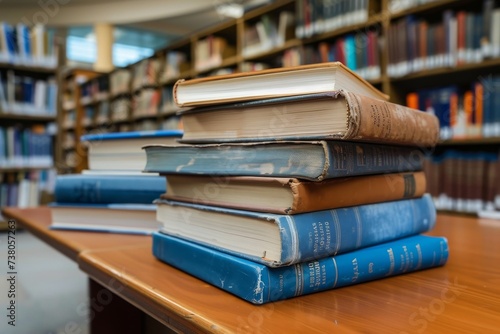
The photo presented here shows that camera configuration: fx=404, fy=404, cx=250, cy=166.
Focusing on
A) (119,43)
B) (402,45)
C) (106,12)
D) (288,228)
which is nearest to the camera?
(288,228)

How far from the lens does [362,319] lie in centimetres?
36

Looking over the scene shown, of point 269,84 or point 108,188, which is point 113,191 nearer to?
point 108,188

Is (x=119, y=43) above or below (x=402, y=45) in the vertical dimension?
above

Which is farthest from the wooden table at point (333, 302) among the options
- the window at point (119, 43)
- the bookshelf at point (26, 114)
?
the window at point (119, 43)

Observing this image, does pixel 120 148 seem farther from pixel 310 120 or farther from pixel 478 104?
pixel 478 104

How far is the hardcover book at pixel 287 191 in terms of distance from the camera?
404 mm

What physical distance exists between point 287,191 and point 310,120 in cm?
8

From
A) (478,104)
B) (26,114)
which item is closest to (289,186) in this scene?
(478,104)

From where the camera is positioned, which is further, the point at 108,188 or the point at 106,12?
the point at 106,12

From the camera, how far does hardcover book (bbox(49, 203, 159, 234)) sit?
77 cm

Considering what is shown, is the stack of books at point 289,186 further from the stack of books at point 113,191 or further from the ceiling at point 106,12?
the ceiling at point 106,12

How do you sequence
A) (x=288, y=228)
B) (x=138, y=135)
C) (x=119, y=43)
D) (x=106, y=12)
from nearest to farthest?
(x=288, y=228), (x=138, y=135), (x=106, y=12), (x=119, y=43)

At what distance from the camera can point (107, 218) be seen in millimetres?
797

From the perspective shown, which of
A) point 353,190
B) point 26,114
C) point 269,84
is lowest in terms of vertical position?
point 353,190
